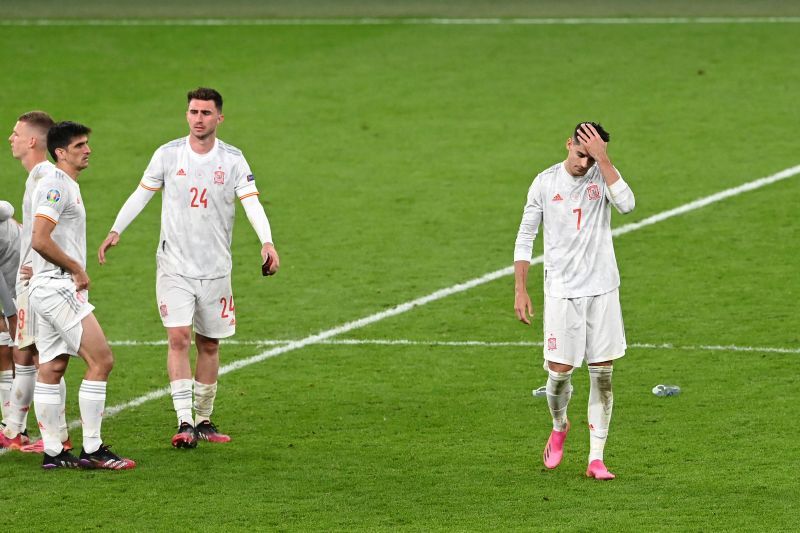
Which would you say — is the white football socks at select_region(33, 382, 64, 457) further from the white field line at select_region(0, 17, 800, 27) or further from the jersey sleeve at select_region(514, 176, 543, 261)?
the white field line at select_region(0, 17, 800, 27)

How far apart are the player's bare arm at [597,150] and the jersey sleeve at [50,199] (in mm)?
3134

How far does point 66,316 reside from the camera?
920 centimetres

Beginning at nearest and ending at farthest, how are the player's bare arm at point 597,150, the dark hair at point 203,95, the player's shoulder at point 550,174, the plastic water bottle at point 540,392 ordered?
1. the player's bare arm at point 597,150
2. the player's shoulder at point 550,174
3. the dark hair at point 203,95
4. the plastic water bottle at point 540,392

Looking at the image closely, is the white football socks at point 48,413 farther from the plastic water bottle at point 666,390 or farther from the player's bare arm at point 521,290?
the plastic water bottle at point 666,390

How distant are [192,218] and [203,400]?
1249 mm

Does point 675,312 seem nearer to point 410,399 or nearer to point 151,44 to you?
point 410,399

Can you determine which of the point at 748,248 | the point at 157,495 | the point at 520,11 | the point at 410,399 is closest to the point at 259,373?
the point at 410,399

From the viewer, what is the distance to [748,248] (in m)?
15.3

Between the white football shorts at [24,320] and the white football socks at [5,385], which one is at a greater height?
the white football shorts at [24,320]

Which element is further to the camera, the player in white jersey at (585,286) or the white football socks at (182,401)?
the white football socks at (182,401)

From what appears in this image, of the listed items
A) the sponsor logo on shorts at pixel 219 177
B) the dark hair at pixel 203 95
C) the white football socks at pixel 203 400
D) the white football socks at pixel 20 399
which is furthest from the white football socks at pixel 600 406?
the white football socks at pixel 20 399

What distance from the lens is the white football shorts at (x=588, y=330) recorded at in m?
9.13

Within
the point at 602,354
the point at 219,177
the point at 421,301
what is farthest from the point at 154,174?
the point at 421,301

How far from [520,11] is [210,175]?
16836 mm
